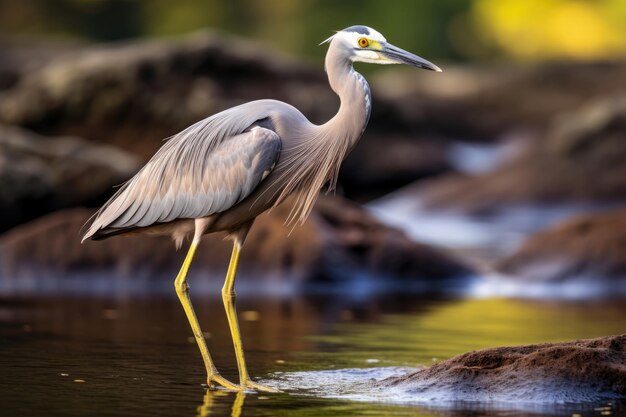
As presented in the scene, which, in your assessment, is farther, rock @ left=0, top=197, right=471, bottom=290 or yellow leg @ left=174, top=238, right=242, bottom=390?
rock @ left=0, top=197, right=471, bottom=290

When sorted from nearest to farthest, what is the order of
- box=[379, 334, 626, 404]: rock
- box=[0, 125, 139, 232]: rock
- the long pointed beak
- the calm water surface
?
the calm water surface < box=[379, 334, 626, 404]: rock < the long pointed beak < box=[0, 125, 139, 232]: rock

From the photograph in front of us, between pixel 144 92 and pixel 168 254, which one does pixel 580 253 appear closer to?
pixel 168 254

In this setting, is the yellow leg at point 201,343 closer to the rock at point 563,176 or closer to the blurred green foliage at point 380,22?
the rock at point 563,176

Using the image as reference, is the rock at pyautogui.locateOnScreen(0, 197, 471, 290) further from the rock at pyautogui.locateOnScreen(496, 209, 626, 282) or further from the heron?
the heron

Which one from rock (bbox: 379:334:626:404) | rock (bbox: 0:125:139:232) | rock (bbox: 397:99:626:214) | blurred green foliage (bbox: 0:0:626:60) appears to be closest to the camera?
rock (bbox: 379:334:626:404)

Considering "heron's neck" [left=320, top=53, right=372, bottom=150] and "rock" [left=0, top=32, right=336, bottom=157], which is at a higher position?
"rock" [left=0, top=32, right=336, bottom=157]

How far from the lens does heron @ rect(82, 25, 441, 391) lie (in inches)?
331

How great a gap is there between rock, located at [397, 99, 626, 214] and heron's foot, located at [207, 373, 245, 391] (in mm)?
15645

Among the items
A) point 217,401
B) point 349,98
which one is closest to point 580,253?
point 349,98

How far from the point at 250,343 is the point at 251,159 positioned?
1.90m

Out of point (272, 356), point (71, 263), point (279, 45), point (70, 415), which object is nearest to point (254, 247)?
point (71, 263)

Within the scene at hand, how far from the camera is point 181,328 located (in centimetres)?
1051

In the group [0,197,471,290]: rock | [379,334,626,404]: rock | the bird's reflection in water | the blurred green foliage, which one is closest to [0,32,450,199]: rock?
[0,197,471,290]: rock

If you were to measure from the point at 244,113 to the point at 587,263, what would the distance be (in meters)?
6.35
